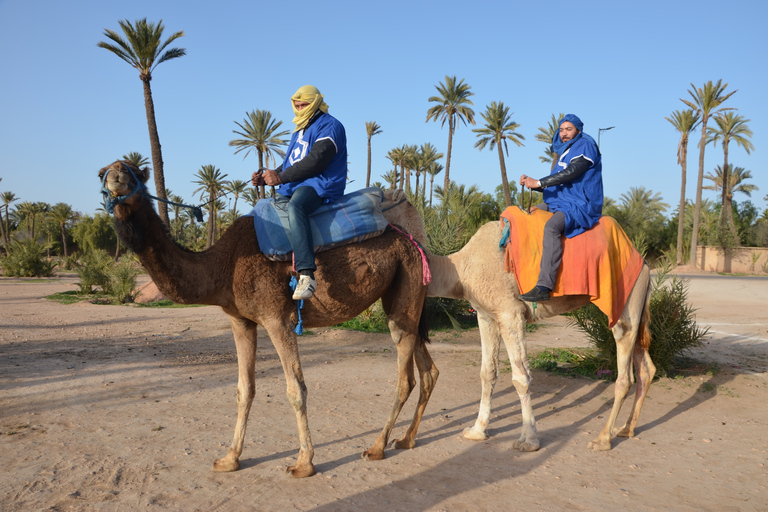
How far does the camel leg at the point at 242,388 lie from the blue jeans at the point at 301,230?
814mm

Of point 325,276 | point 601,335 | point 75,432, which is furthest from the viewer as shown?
point 601,335

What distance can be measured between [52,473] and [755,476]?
531cm

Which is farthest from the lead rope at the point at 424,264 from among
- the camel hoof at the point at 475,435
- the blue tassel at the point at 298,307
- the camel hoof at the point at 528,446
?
the camel hoof at the point at 528,446

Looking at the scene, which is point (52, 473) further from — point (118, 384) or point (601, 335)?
point (601, 335)

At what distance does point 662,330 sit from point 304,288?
5.56 m

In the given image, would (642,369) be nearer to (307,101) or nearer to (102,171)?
(307,101)

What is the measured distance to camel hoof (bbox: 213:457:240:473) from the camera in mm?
4066

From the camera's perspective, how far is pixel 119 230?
3.50 m


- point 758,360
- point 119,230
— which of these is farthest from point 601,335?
point 119,230

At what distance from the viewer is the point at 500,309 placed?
4891mm

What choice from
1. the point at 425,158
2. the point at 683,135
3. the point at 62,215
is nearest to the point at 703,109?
the point at 683,135

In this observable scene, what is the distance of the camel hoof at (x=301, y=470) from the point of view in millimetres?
3988

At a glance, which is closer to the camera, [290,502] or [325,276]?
[290,502]

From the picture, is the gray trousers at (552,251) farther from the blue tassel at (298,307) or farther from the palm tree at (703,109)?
the palm tree at (703,109)
